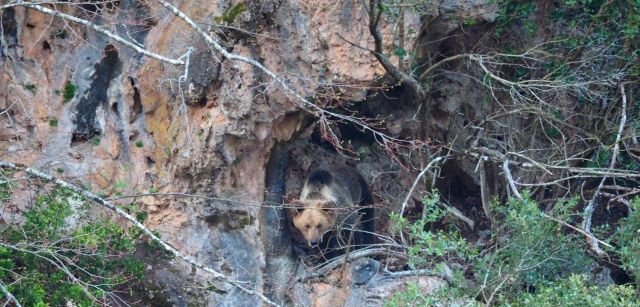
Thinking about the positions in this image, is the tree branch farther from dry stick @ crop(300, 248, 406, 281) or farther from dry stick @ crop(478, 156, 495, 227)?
dry stick @ crop(300, 248, 406, 281)

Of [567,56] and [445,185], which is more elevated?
[567,56]

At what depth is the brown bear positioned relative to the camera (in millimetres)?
9359

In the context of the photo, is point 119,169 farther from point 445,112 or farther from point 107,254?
point 445,112

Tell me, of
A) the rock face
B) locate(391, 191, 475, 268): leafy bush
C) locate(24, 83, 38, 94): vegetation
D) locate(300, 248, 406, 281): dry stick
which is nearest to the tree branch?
the rock face

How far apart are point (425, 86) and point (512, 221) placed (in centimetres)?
193

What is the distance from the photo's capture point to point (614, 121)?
8.92 m

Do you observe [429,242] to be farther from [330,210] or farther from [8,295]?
[8,295]

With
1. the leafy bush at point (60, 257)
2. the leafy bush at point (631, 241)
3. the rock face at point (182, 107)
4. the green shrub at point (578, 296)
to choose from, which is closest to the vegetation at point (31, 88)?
the rock face at point (182, 107)

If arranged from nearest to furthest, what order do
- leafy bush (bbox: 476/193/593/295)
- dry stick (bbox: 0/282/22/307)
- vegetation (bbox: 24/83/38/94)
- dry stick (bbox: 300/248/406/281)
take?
dry stick (bbox: 0/282/22/307) → leafy bush (bbox: 476/193/593/295) → dry stick (bbox: 300/248/406/281) → vegetation (bbox: 24/83/38/94)

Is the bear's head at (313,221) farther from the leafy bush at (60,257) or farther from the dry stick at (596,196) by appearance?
the dry stick at (596,196)

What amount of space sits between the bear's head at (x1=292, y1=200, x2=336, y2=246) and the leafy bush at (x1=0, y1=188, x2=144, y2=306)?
83.8 inches

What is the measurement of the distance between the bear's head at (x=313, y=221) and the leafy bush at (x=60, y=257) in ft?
6.99

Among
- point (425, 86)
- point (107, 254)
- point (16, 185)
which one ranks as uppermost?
point (425, 86)

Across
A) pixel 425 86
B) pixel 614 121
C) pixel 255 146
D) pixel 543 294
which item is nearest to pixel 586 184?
→ pixel 614 121
